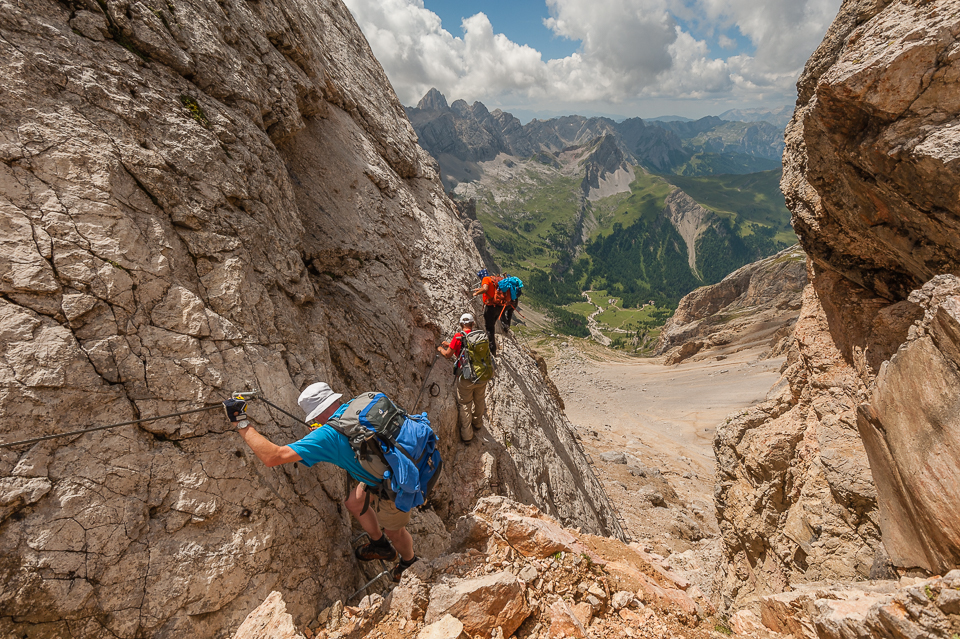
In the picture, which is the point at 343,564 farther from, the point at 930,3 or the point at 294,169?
the point at 930,3

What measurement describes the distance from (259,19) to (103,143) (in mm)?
6454

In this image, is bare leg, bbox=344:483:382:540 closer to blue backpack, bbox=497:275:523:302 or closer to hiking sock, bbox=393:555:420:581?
hiking sock, bbox=393:555:420:581

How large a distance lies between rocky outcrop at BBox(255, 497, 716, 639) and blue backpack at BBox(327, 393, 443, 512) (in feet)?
4.60

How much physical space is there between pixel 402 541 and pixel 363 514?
844 millimetres

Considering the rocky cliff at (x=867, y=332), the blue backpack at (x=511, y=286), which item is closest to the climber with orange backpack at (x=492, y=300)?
the blue backpack at (x=511, y=286)

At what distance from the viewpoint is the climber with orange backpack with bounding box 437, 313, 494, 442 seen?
10641 mm

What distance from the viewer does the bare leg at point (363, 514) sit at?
6.76 metres

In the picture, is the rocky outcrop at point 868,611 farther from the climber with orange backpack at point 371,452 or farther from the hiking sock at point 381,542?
the hiking sock at point 381,542

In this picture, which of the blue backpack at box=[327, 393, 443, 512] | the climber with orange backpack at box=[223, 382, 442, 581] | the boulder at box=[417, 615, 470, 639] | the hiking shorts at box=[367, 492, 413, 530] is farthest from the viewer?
the hiking shorts at box=[367, 492, 413, 530]

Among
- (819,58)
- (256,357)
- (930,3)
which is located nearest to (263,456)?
(256,357)

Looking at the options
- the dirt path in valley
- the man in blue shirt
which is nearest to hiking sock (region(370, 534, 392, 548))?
the man in blue shirt

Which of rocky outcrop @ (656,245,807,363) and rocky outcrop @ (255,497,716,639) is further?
rocky outcrop @ (656,245,807,363)

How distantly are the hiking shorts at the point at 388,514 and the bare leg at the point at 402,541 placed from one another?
0.17m

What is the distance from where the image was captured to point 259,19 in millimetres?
10031
